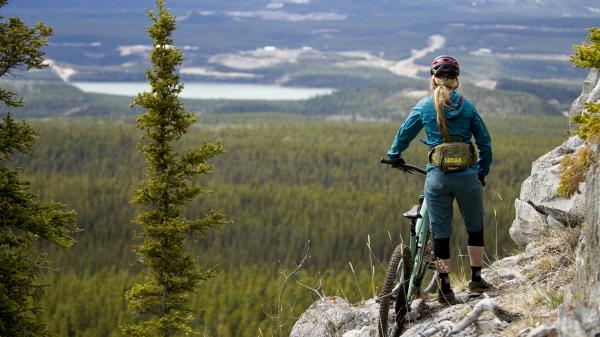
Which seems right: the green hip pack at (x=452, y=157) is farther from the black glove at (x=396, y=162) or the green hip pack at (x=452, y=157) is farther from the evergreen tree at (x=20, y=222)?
the evergreen tree at (x=20, y=222)

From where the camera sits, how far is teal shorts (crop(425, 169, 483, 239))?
416 inches

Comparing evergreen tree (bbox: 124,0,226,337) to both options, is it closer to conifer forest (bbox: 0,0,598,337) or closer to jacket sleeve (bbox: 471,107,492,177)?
conifer forest (bbox: 0,0,598,337)

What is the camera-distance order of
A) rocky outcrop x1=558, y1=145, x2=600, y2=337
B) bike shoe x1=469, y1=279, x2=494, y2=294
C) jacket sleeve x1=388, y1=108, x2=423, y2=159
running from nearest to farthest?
rocky outcrop x1=558, y1=145, x2=600, y2=337, jacket sleeve x1=388, y1=108, x2=423, y2=159, bike shoe x1=469, y1=279, x2=494, y2=294

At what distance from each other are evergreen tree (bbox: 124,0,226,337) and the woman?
972 cm

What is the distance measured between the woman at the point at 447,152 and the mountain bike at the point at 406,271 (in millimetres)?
341

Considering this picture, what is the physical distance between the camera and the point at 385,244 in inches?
4801

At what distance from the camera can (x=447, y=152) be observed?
411 inches

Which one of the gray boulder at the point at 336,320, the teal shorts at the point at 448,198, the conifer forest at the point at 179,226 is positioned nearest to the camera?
the teal shorts at the point at 448,198

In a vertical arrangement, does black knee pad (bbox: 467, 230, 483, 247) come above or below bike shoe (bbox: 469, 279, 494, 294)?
above

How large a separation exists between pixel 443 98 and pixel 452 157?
31.5 inches

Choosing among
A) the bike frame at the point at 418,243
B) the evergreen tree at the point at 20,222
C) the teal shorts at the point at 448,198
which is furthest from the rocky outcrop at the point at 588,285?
the evergreen tree at the point at 20,222

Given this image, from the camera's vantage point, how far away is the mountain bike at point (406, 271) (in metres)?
10.9

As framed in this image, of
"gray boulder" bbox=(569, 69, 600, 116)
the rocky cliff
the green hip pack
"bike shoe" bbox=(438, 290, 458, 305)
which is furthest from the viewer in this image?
"gray boulder" bbox=(569, 69, 600, 116)

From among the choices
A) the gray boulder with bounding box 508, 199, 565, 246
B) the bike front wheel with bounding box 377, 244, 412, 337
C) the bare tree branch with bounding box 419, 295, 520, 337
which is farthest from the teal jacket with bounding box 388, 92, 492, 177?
the gray boulder with bounding box 508, 199, 565, 246
